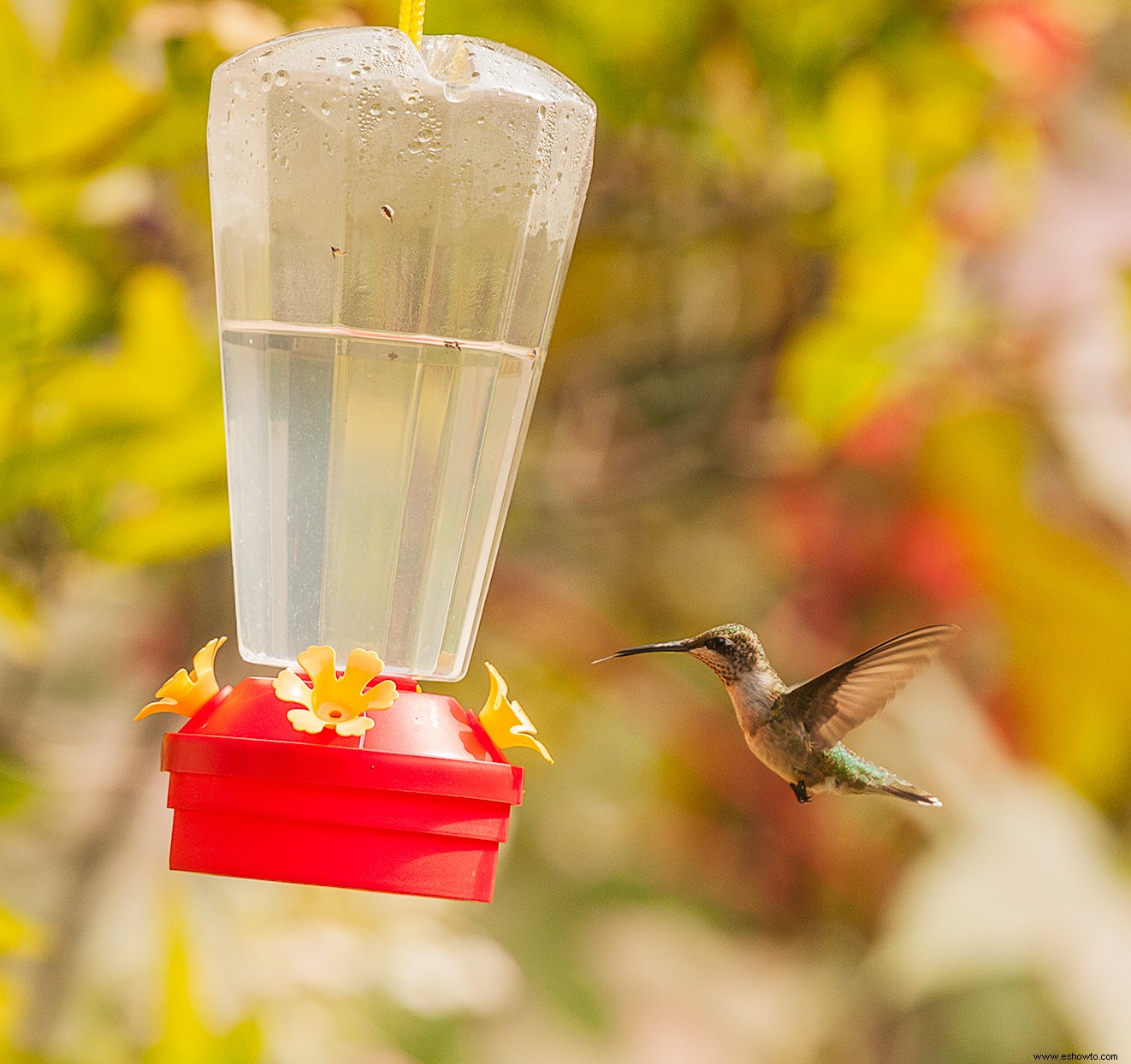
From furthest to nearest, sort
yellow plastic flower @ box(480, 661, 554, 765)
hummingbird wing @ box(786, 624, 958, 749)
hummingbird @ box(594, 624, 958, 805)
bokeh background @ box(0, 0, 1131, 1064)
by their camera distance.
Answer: bokeh background @ box(0, 0, 1131, 1064) → hummingbird @ box(594, 624, 958, 805) → hummingbird wing @ box(786, 624, 958, 749) → yellow plastic flower @ box(480, 661, 554, 765)

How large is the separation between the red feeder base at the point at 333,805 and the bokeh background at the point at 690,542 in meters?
0.45

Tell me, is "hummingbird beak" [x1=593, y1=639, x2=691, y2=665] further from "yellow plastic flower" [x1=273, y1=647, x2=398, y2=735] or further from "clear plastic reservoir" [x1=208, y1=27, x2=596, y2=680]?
"yellow plastic flower" [x1=273, y1=647, x2=398, y2=735]

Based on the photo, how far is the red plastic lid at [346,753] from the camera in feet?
3.79

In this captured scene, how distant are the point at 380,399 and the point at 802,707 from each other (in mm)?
687

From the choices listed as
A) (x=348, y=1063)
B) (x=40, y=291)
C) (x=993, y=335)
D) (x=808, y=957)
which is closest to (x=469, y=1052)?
(x=808, y=957)

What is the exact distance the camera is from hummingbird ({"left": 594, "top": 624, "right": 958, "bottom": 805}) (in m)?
1.60

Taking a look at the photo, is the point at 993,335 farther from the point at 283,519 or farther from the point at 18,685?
the point at 18,685

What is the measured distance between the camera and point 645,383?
10.7 ft

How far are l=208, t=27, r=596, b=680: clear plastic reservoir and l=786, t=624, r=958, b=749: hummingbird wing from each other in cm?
47

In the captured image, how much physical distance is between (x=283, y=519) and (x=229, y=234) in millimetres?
329

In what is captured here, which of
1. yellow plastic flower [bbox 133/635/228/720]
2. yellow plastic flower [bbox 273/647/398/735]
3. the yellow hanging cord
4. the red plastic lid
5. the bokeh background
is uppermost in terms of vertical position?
the yellow hanging cord

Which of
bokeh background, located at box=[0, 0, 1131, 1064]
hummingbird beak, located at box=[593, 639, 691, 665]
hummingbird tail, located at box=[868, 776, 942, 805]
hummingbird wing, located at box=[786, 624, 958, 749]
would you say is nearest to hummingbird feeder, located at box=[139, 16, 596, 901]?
hummingbird beak, located at box=[593, 639, 691, 665]

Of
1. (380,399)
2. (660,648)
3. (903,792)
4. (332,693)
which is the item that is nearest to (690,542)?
(903,792)

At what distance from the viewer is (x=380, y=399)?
1453 mm
